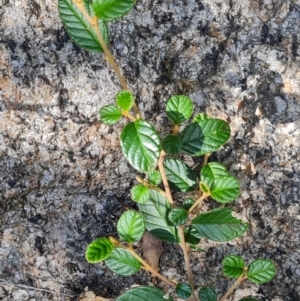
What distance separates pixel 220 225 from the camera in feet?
5.73

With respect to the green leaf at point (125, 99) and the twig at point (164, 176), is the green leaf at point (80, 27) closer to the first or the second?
the green leaf at point (125, 99)

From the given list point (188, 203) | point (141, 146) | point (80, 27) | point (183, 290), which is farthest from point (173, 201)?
point (80, 27)

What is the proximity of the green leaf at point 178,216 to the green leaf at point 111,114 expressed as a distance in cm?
35

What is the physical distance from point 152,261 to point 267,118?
24.8 inches

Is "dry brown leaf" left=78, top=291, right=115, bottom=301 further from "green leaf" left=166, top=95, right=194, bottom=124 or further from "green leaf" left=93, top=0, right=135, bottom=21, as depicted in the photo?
"green leaf" left=93, top=0, right=135, bottom=21

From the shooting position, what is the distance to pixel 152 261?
1.95 meters

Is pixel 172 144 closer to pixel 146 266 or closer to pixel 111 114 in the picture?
pixel 111 114

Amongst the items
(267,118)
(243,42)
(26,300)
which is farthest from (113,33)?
(26,300)

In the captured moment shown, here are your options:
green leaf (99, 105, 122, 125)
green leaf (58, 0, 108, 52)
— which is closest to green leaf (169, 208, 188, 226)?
green leaf (99, 105, 122, 125)

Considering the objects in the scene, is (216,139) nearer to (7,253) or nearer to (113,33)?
(113,33)

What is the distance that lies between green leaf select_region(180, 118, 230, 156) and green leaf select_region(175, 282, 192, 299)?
421 millimetres

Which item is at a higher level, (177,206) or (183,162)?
(183,162)

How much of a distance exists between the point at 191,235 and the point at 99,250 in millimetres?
349

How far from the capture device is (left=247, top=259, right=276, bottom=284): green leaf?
1.71 metres
